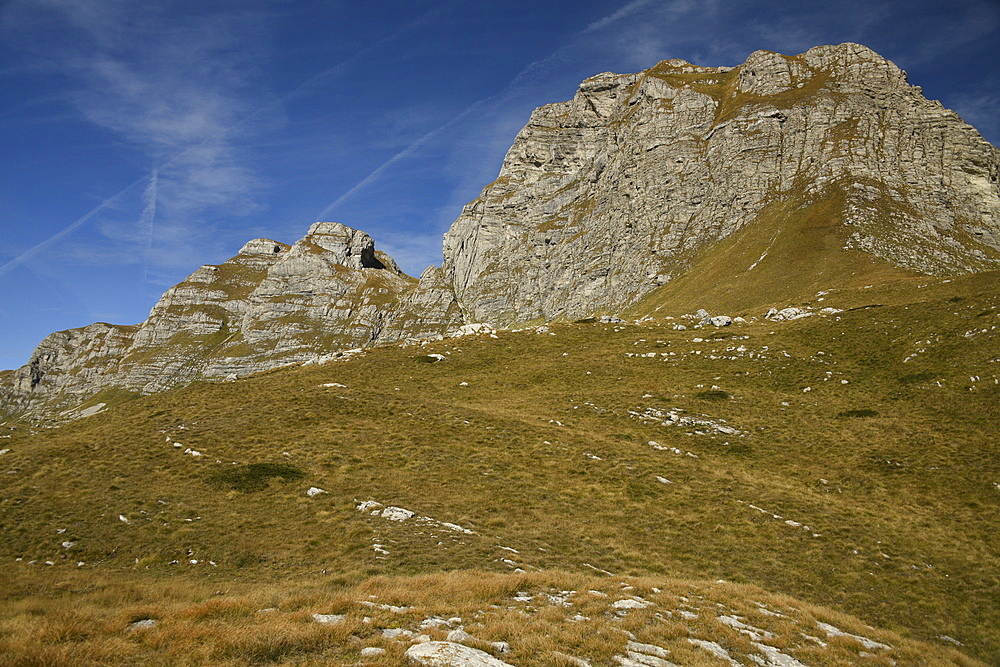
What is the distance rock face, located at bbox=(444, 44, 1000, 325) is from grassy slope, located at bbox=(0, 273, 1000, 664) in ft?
241

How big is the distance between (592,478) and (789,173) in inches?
5924

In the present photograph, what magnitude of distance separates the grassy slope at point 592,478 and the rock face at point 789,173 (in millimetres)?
73401

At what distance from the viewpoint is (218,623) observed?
914cm

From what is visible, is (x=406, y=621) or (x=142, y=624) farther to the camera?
(x=406, y=621)

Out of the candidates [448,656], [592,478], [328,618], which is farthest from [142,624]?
[592,478]

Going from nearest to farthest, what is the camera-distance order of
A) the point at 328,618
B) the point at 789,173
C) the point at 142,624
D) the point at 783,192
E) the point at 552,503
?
the point at 142,624 < the point at 328,618 < the point at 552,503 < the point at 783,192 < the point at 789,173

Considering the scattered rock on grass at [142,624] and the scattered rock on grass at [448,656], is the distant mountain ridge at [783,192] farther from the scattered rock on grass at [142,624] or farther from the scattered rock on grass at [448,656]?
the scattered rock on grass at [142,624]

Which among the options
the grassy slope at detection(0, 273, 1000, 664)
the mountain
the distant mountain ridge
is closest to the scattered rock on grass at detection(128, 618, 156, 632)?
the mountain

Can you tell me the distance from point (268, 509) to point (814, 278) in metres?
99.0

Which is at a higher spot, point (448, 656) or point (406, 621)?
point (448, 656)

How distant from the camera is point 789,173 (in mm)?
138750

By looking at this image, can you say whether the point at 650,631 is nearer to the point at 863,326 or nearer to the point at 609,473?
the point at 609,473

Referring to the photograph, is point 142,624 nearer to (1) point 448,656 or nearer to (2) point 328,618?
A: (2) point 328,618

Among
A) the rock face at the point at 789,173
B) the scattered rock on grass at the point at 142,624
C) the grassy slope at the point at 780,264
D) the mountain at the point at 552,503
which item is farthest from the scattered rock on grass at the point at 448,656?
the rock face at the point at 789,173
